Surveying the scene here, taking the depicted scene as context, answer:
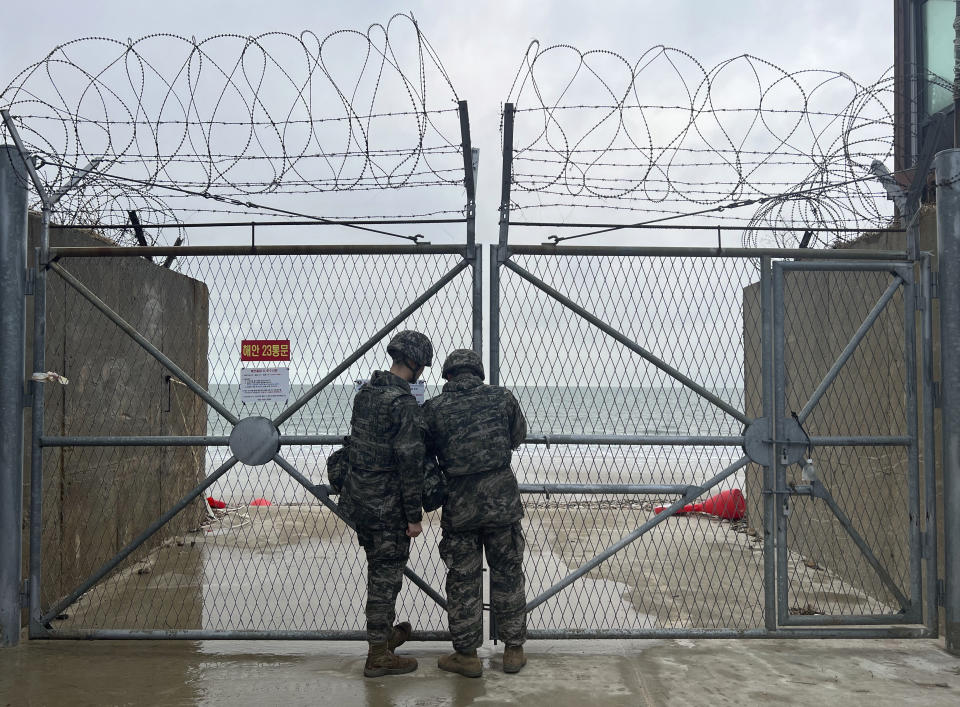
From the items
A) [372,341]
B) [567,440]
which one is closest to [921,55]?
[567,440]

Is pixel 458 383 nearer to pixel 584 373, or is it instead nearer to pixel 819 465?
pixel 584 373

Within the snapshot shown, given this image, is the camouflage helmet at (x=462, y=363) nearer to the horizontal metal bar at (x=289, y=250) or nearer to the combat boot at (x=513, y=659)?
the horizontal metal bar at (x=289, y=250)

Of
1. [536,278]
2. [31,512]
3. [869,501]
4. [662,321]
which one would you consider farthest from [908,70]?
[31,512]

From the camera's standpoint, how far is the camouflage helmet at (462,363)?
4016 mm

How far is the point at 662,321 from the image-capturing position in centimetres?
498

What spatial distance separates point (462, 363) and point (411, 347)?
0.97ft

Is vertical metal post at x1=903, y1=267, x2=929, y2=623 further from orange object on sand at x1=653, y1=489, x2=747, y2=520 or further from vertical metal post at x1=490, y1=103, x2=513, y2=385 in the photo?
orange object on sand at x1=653, y1=489, x2=747, y2=520

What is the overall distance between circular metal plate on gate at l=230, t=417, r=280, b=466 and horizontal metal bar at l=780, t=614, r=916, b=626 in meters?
3.23

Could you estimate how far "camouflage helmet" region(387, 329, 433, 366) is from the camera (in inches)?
159

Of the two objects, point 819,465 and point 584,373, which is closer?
point 584,373

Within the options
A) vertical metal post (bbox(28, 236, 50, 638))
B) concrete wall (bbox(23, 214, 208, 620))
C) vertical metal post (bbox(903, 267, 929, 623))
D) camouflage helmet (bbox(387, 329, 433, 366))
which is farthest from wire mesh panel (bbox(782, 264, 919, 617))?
concrete wall (bbox(23, 214, 208, 620))

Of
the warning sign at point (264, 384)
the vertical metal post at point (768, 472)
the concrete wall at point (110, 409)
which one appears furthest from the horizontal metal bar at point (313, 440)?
the vertical metal post at point (768, 472)

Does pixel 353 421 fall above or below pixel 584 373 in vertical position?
below

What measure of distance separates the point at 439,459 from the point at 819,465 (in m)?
4.55
